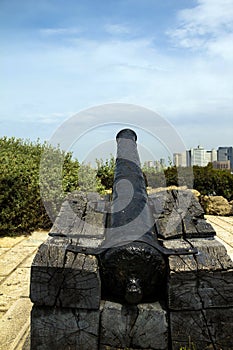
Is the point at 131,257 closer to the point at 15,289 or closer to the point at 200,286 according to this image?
the point at 200,286

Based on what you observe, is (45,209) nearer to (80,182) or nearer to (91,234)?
Answer: (80,182)

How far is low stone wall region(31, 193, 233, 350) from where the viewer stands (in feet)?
9.47

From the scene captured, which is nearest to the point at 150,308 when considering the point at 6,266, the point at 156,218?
the point at 156,218

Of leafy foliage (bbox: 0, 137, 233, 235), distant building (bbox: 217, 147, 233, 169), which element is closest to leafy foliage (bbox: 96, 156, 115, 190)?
leafy foliage (bbox: 0, 137, 233, 235)

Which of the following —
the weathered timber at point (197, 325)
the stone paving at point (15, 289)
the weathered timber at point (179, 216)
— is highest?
the weathered timber at point (179, 216)

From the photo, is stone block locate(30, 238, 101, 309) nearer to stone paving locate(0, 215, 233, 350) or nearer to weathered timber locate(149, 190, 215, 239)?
stone paving locate(0, 215, 233, 350)

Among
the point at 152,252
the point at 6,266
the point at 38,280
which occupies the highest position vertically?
the point at 152,252

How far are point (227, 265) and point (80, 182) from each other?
6833 millimetres

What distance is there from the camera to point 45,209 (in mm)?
8391

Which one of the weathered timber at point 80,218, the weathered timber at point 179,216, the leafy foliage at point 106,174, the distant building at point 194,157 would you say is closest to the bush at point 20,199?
the leafy foliage at point 106,174

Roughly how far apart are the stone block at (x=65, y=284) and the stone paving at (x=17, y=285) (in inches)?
27.4

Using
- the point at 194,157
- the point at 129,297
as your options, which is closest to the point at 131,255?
the point at 129,297

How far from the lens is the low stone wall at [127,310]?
114 inches

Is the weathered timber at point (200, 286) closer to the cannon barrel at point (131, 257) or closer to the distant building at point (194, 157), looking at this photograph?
the cannon barrel at point (131, 257)
